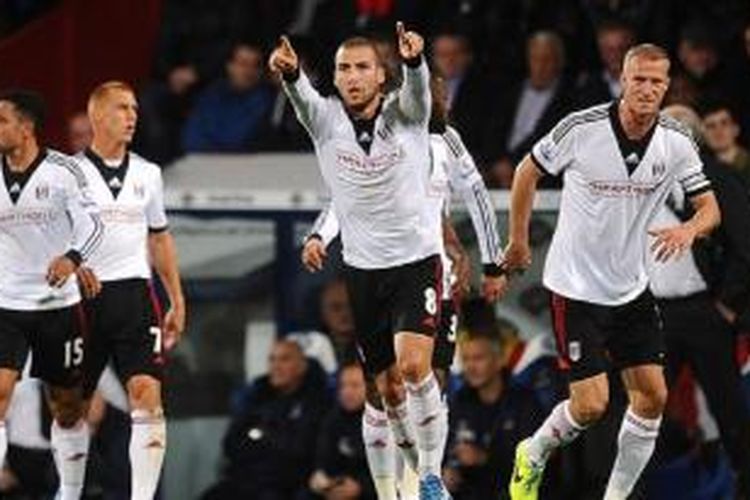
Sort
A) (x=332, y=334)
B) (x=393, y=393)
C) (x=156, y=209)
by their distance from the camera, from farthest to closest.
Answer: (x=332, y=334) < (x=156, y=209) < (x=393, y=393)

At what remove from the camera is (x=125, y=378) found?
59.6 feet

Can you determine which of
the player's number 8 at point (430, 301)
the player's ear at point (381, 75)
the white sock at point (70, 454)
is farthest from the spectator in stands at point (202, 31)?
the player's number 8 at point (430, 301)

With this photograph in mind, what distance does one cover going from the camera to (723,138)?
64.9 ft

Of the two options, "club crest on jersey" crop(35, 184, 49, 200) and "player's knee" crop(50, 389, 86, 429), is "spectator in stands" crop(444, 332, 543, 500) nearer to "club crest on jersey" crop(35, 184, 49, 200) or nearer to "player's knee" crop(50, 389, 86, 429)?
"player's knee" crop(50, 389, 86, 429)

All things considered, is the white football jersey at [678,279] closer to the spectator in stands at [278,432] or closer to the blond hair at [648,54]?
the blond hair at [648,54]

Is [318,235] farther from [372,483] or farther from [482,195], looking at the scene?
[372,483]

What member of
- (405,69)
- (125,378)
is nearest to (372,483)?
(125,378)

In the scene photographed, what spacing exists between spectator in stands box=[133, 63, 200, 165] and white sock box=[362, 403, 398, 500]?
494 centimetres

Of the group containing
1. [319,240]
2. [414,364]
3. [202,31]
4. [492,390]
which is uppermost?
[202,31]

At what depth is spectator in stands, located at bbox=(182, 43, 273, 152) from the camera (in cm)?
2261

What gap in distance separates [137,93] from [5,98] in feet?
18.1

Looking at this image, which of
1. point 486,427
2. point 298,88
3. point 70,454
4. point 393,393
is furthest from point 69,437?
point 486,427

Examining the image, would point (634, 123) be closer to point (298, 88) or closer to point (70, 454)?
point (298, 88)

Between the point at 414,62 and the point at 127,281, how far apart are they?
247 centimetres
